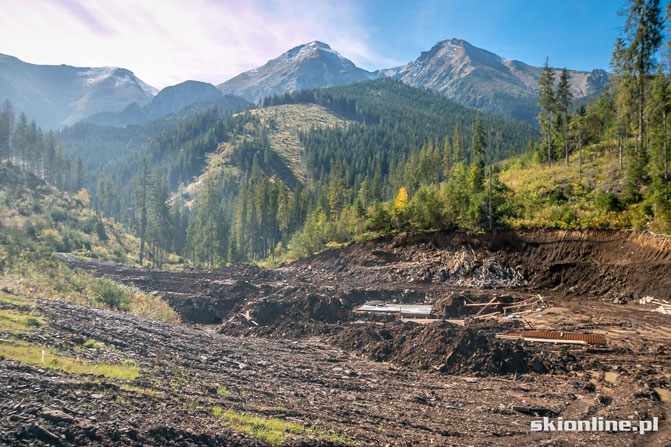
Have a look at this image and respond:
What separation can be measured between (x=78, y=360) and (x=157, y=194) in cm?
6149

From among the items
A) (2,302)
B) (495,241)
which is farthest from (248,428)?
Answer: (495,241)

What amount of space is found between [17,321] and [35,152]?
99.7 meters

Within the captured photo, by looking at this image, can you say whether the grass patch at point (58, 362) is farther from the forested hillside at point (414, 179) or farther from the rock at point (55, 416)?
the forested hillside at point (414, 179)

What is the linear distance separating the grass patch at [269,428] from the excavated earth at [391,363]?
0.79ft

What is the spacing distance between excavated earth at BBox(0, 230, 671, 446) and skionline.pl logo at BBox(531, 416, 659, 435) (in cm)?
30

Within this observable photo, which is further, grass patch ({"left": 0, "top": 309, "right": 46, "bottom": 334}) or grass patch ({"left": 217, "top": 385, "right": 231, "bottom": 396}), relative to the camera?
grass patch ({"left": 0, "top": 309, "right": 46, "bottom": 334})

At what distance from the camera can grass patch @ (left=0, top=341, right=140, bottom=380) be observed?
9.80 meters

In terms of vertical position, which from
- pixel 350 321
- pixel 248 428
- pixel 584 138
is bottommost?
→ pixel 350 321

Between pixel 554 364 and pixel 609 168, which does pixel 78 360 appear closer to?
pixel 554 364

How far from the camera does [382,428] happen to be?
1041 cm

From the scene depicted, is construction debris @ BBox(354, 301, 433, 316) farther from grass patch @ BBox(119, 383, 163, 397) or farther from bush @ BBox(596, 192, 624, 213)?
grass patch @ BBox(119, 383, 163, 397)

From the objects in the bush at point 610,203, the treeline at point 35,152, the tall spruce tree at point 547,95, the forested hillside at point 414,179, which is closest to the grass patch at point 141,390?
the forested hillside at point 414,179

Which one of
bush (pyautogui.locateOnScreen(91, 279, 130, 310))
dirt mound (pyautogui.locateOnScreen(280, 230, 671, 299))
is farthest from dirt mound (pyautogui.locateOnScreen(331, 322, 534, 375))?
bush (pyautogui.locateOnScreen(91, 279, 130, 310))

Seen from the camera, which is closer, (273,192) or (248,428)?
(248,428)
